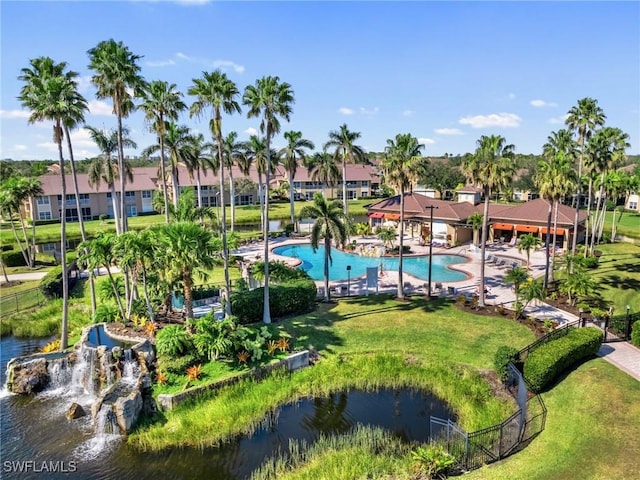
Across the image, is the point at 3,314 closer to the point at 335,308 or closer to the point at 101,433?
the point at 101,433

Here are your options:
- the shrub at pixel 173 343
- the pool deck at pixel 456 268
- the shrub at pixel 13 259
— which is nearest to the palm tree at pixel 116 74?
→ the shrub at pixel 173 343

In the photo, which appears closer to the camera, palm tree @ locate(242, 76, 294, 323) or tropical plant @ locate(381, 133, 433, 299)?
palm tree @ locate(242, 76, 294, 323)

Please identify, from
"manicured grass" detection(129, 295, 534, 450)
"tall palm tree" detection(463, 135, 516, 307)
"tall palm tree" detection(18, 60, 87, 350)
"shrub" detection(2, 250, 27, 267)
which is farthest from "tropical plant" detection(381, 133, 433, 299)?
"shrub" detection(2, 250, 27, 267)

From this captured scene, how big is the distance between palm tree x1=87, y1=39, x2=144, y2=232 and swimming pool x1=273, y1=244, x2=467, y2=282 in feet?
69.6

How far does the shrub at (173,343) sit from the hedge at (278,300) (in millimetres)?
5014

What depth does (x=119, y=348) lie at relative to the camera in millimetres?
23969

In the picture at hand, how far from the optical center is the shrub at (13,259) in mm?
46750

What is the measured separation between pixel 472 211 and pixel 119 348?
4619 centimetres

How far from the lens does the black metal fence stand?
16188mm

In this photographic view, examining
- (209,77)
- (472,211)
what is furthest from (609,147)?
(209,77)

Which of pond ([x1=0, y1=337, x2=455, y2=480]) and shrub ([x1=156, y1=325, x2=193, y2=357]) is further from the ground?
shrub ([x1=156, y1=325, x2=193, y2=357])

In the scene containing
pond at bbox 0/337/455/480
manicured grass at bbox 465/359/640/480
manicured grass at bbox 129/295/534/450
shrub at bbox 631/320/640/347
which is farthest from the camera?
shrub at bbox 631/320/640/347

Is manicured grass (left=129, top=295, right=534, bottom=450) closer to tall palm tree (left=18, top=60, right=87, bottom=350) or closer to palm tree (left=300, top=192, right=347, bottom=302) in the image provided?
palm tree (left=300, top=192, right=347, bottom=302)

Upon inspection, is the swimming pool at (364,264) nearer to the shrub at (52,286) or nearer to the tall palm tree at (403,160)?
the tall palm tree at (403,160)
